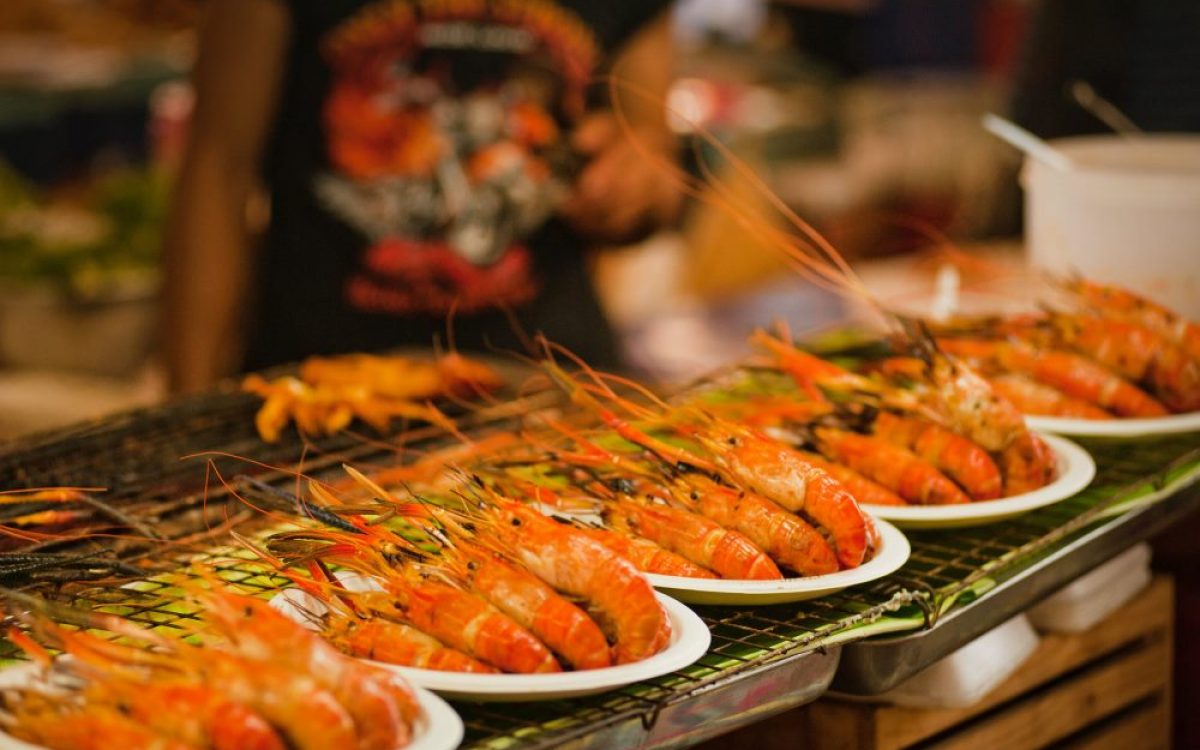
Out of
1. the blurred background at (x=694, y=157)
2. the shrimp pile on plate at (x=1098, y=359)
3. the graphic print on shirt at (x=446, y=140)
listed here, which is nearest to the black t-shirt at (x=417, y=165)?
the graphic print on shirt at (x=446, y=140)

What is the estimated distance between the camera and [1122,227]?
2826 millimetres

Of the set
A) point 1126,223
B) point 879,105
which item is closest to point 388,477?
point 1126,223

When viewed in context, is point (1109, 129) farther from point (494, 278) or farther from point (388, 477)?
point (388, 477)

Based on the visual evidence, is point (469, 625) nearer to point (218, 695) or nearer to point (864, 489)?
point (218, 695)

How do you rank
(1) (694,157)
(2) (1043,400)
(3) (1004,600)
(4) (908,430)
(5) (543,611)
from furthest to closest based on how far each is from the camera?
(1) (694,157)
(2) (1043,400)
(4) (908,430)
(3) (1004,600)
(5) (543,611)

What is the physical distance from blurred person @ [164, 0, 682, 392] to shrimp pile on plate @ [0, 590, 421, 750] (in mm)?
2461

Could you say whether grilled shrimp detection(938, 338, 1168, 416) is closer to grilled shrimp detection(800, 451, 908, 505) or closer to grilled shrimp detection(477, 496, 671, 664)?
grilled shrimp detection(800, 451, 908, 505)

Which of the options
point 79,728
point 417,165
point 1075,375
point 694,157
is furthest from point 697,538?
point 694,157

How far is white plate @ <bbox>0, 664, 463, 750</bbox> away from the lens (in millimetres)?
1256

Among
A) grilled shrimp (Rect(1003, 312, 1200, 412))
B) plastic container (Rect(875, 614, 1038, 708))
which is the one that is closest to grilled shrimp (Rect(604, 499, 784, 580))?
plastic container (Rect(875, 614, 1038, 708))

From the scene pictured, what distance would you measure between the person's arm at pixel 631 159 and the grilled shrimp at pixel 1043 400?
1.44m

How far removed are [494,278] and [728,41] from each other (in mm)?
5118

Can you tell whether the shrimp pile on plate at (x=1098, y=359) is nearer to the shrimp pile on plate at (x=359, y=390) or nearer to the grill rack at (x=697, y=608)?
the grill rack at (x=697, y=608)

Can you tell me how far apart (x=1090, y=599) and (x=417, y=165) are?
2.28 meters
